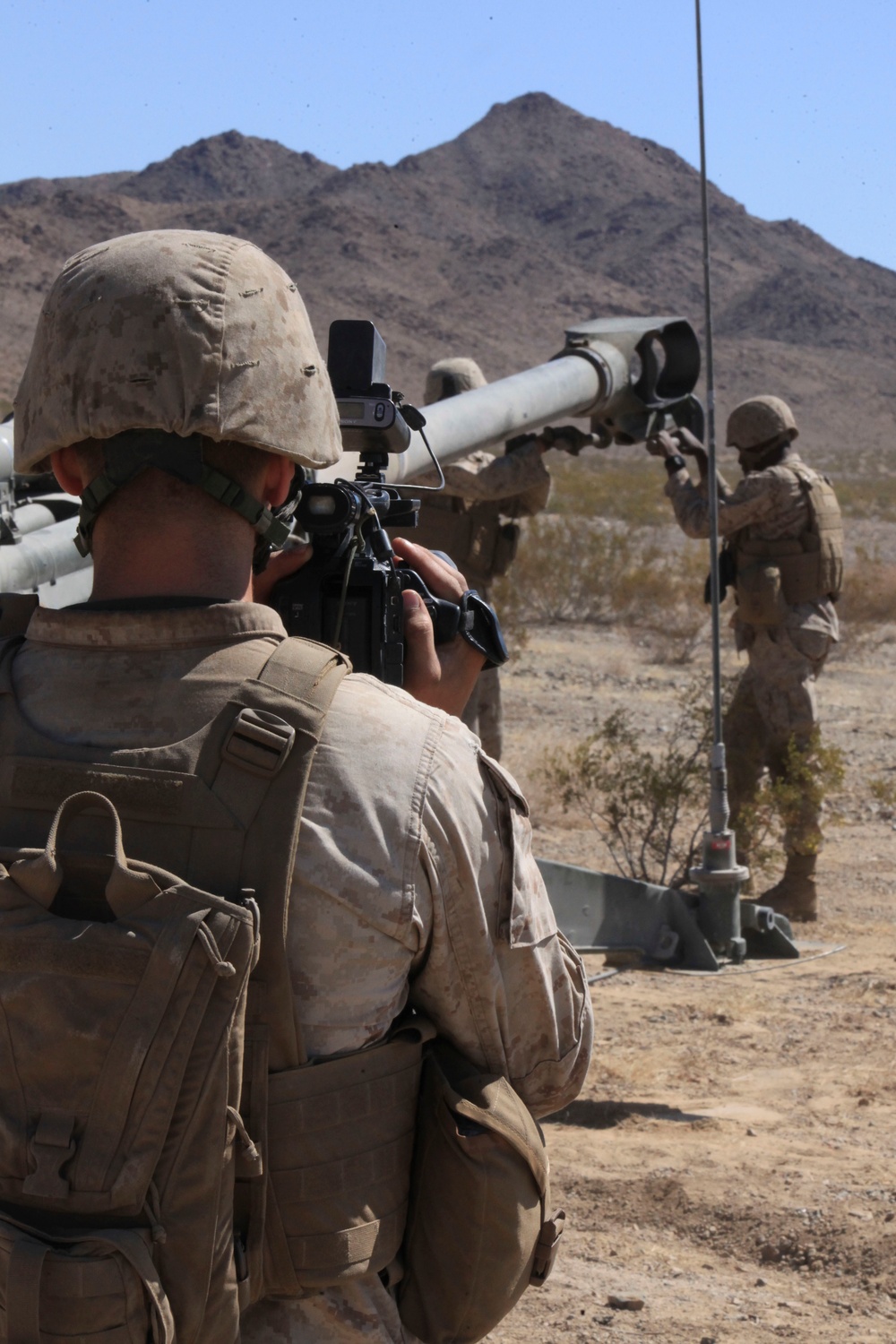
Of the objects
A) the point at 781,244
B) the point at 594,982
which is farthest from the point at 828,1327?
the point at 781,244

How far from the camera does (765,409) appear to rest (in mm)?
7297

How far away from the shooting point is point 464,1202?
1575 mm

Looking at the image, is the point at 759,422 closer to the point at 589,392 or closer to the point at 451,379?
the point at 451,379

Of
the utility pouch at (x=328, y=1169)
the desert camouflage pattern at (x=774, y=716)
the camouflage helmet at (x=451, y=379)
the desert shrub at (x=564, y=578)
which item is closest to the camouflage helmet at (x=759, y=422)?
the desert camouflage pattern at (x=774, y=716)

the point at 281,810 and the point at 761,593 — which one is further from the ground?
the point at 281,810

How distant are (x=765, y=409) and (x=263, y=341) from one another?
19.7 ft

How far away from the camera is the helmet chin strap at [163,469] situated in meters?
1.53

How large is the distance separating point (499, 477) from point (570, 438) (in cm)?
150

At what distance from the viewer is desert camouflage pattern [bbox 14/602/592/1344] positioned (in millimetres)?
1470

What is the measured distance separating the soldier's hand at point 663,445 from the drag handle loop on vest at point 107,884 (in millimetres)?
4609

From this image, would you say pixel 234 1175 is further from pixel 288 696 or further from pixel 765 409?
pixel 765 409

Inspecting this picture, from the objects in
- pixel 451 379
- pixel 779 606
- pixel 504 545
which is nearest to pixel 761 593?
pixel 779 606

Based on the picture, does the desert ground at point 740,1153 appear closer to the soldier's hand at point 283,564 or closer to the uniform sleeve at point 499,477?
the soldier's hand at point 283,564

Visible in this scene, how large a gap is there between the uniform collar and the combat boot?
6018 millimetres
